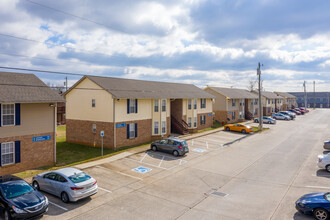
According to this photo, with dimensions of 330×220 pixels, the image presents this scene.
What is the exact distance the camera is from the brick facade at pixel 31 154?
17.3 metres

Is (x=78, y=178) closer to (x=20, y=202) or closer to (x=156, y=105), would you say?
(x=20, y=202)

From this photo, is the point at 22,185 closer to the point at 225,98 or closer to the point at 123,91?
the point at 123,91

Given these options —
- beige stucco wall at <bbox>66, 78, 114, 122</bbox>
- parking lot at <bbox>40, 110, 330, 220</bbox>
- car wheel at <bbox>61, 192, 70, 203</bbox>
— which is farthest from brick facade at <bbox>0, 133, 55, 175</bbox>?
car wheel at <bbox>61, 192, 70, 203</bbox>

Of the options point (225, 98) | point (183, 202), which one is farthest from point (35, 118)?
point (225, 98)

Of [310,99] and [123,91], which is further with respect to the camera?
[310,99]

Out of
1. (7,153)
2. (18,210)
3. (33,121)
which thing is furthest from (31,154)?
(18,210)

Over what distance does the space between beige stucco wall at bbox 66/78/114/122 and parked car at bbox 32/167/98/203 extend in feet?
39.1

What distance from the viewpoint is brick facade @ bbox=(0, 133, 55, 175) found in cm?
1726

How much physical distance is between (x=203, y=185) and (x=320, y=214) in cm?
671

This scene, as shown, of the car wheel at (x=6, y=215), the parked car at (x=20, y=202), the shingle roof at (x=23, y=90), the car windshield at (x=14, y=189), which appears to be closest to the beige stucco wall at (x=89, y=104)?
the shingle roof at (x=23, y=90)

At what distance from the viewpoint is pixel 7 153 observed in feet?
56.1

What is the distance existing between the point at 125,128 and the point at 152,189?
12365 mm

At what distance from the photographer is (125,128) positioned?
26328 mm

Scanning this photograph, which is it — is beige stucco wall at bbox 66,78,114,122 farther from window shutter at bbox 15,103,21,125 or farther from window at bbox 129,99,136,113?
window shutter at bbox 15,103,21,125
